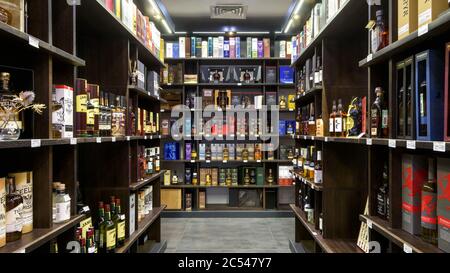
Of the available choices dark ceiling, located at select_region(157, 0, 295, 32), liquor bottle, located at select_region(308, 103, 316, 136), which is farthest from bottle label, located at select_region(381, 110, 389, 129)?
dark ceiling, located at select_region(157, 0, 295, 32)

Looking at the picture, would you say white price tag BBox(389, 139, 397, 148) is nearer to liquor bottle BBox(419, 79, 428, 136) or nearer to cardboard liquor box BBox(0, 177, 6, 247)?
liquor bottle BBox(419, 79, 428, 136)

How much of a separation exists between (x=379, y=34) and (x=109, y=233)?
2272 millimetres

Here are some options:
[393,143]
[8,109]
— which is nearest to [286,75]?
[393,143]

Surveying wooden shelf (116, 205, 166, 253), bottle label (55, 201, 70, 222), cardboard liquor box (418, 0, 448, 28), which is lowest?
wooden shelf (116, 205, 166, 253)

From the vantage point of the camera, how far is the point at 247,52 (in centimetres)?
655

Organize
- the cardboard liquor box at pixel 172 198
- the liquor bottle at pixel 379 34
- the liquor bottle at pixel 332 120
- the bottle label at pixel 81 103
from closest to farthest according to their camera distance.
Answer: the liquor bottle at pixel 379 34 < the bottle label at pixel 81 103 < the liquor bottle at pixel 332 120 < the cardboard liquor box at pixel 172 198

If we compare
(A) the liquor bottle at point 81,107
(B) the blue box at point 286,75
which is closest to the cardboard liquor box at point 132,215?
(A) the liquor bottle at point 81,107

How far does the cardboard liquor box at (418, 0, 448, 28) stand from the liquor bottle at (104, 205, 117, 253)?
7.85 ft

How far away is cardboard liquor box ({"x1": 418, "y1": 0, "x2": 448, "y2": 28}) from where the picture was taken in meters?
1.55

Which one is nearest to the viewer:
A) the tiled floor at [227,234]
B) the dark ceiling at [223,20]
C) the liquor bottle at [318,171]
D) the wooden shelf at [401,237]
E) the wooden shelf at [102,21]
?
the wooden shelf at [401,237]

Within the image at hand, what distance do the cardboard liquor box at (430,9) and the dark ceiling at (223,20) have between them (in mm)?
3422

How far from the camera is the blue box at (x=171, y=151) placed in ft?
21.4

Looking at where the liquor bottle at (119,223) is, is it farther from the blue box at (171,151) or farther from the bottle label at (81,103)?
the blue box at (171,151)
